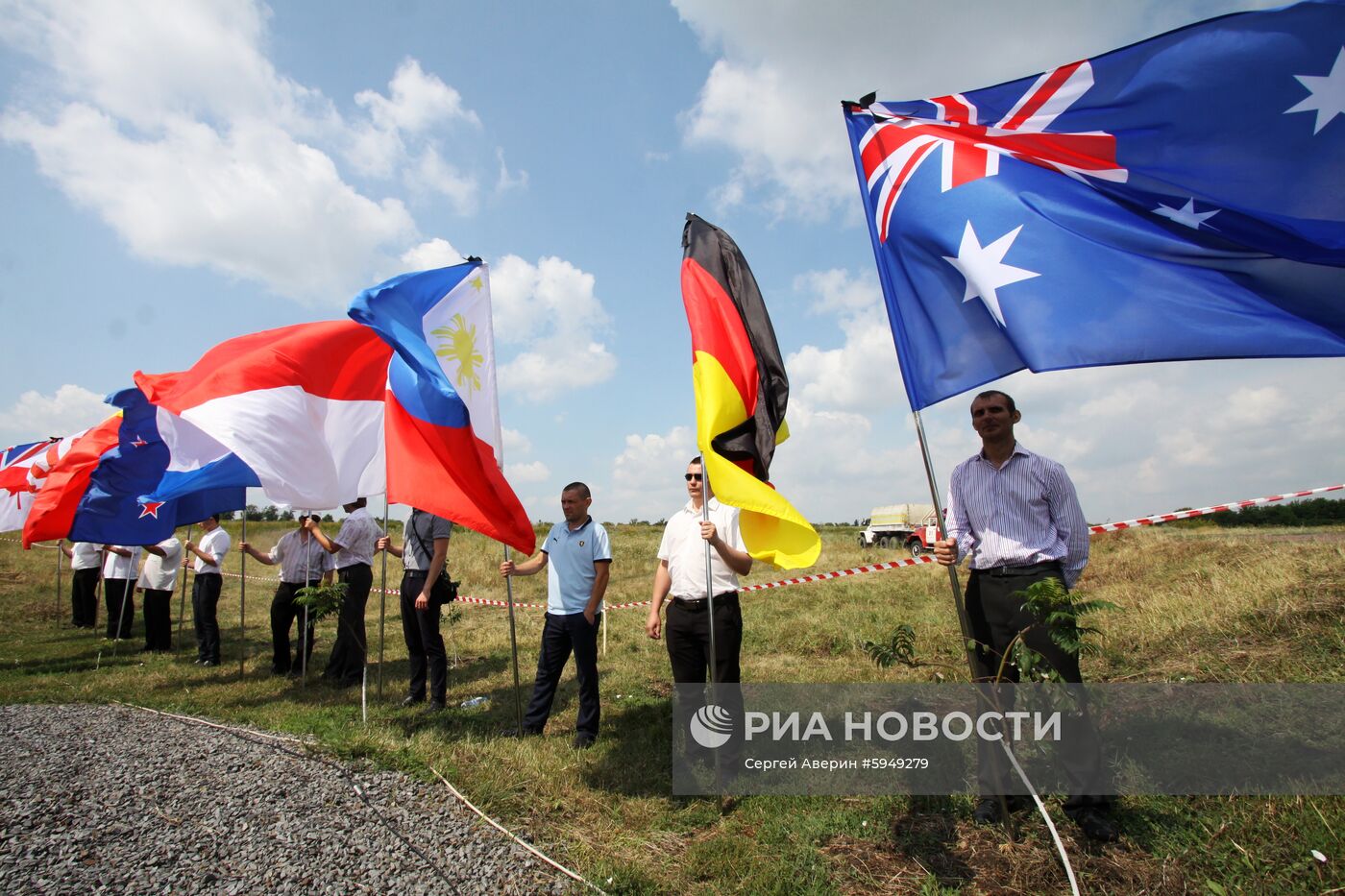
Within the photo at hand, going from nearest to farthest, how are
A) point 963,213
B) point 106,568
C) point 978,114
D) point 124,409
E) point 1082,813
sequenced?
point 1082,813 → point 963,213 → point 978,114 → point 124,409 → point 106,568

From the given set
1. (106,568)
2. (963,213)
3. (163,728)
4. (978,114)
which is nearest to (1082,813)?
(963,213)

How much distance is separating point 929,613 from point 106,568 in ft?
44.4

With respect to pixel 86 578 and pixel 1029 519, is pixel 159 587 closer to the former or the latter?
pixel 86 578

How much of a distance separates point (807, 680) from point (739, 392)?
173 inches

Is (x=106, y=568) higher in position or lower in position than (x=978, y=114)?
lower

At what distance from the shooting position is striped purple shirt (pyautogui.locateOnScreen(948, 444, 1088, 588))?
11.9ft

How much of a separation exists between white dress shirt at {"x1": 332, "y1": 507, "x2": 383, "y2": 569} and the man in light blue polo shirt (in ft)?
10.3

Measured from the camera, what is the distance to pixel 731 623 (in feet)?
15.8

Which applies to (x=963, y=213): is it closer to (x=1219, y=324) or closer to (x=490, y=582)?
(x=1219, y=324)

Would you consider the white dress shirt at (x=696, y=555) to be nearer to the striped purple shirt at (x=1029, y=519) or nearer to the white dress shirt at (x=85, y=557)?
the striped purple shirt at (x=1029, y=519)

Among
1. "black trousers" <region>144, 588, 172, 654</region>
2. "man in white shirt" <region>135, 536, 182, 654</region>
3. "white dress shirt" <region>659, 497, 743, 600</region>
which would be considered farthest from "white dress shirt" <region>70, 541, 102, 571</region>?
"white dress shirt" <region>659, 497, 743, 600</region>

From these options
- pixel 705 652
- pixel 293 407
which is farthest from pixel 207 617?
pixel 705 652

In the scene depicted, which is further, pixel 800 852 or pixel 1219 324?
pixel 800 852

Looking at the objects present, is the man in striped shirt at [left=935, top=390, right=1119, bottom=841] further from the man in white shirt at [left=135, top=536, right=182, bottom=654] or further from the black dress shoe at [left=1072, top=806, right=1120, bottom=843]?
the man in white shirt at [left=135, top=536, right=182, bottom=654]
